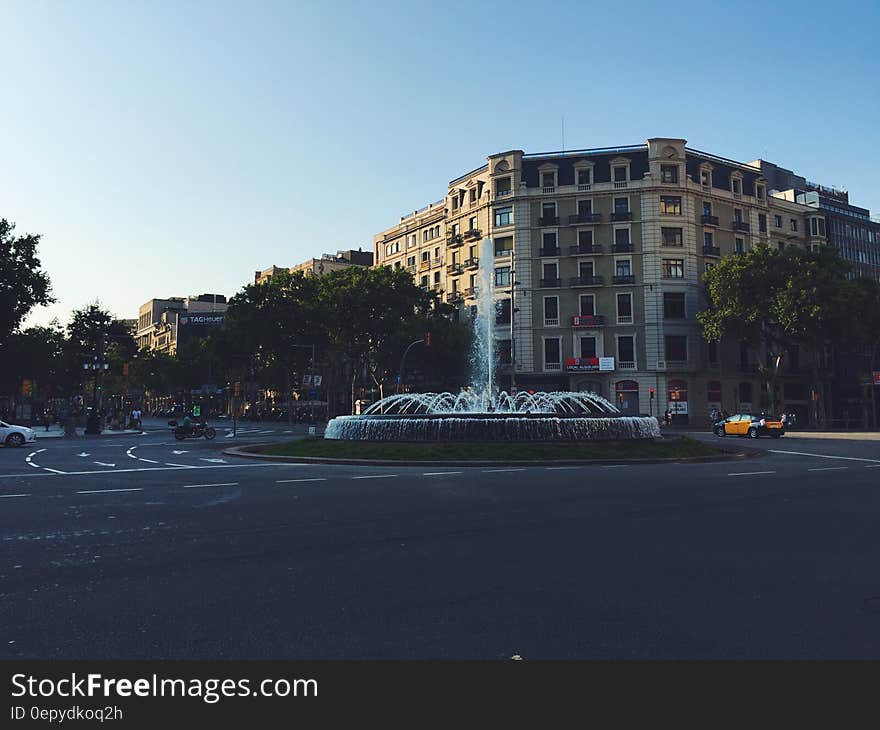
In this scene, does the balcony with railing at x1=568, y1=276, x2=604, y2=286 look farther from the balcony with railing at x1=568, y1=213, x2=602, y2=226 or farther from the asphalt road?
the asphalt road

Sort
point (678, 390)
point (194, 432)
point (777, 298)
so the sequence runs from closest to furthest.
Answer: point (194, 432)
point (777, 298)
point (678, 390)

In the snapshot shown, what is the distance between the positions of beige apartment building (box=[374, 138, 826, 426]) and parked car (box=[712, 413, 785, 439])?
17.7 metres

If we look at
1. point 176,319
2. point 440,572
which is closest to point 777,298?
point 440,572

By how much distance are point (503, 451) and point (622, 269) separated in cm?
4184

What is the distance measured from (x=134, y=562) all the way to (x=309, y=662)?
339 cm

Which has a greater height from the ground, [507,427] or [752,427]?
[507,427]

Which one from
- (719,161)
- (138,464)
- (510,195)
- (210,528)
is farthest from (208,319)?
(210,528)

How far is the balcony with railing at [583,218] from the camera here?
5731 cm

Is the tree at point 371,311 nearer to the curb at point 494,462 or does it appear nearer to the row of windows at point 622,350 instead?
the row of windows at point 622,350

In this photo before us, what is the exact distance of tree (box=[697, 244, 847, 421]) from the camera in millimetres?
47594

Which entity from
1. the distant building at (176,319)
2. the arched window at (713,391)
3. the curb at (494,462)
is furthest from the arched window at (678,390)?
the distant building at (176,319)

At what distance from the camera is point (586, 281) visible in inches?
2254

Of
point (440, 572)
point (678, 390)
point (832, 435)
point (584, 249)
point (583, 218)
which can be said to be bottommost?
point (832, 435)

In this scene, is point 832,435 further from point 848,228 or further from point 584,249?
point 848,228
